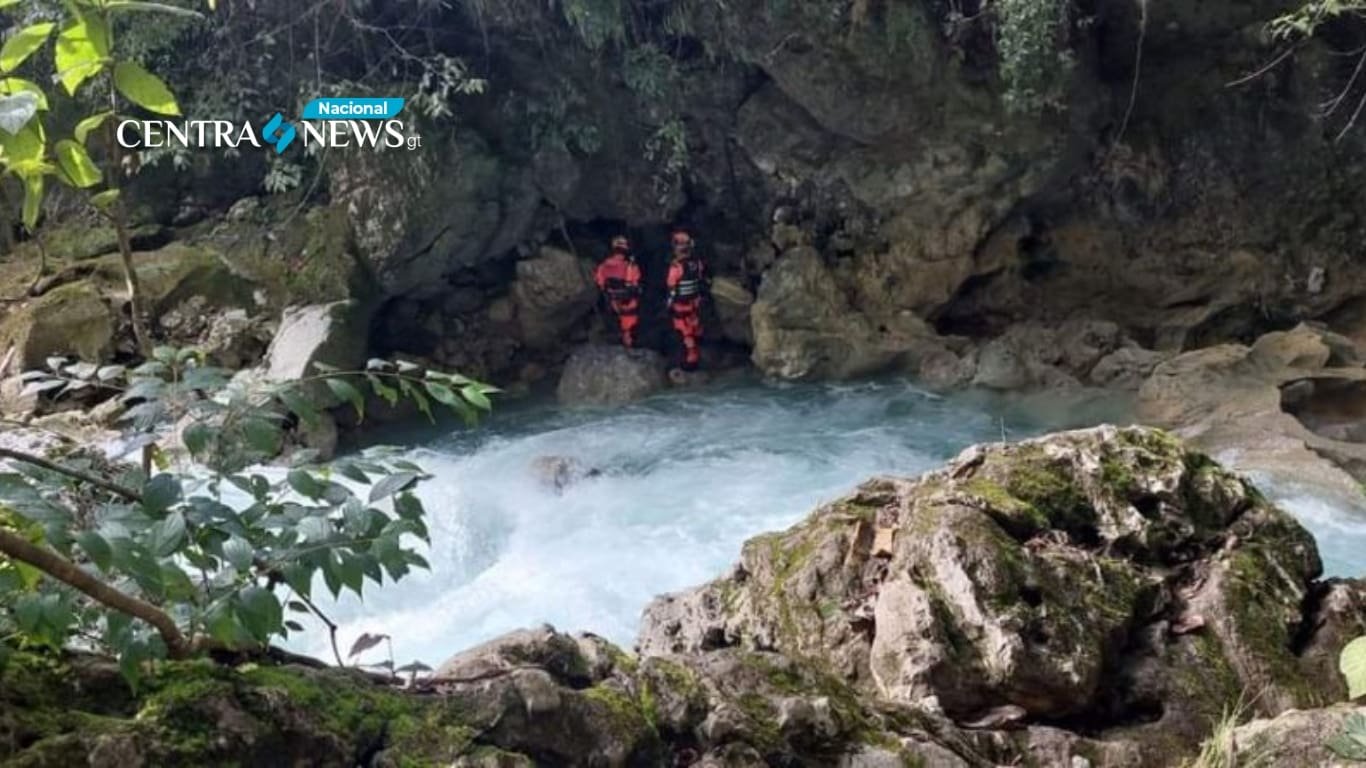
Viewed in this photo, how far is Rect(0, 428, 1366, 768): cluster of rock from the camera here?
4.99ft

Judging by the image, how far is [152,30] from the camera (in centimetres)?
771

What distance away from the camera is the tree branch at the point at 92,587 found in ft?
4.12

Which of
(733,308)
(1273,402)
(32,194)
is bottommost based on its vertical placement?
(1273,402)

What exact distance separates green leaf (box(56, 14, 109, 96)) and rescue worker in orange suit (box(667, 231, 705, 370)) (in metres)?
8.00

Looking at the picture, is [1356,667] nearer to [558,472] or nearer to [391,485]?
[391,485]

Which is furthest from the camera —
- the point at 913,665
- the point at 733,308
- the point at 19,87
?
the point at 733,308

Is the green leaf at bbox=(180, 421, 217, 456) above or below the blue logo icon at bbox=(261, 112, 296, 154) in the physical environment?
below

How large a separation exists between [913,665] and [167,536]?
1859 mm

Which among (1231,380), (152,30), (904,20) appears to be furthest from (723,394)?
(152,30)

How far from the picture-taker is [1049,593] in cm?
278

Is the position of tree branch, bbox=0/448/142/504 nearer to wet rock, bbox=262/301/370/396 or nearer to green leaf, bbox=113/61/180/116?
Answer: green leaf, bbox=113/61/180/116

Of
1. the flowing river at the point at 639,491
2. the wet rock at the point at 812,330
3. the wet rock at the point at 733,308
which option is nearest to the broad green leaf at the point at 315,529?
the flowing river at the point at 639,491

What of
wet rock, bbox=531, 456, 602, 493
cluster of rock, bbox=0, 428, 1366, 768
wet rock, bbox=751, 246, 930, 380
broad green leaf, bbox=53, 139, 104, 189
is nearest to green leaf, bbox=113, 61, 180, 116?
broad green leaf, bbox=53, 139, 104, 189

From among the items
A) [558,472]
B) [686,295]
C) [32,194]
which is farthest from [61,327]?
[32,194]
